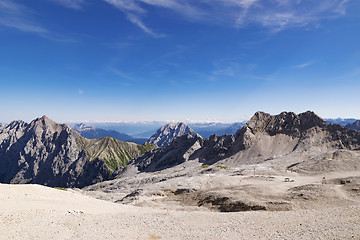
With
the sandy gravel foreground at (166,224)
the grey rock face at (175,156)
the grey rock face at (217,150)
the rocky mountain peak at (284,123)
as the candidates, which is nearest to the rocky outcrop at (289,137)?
the rocky mountain peak at (284,123)

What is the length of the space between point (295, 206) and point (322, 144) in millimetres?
105256

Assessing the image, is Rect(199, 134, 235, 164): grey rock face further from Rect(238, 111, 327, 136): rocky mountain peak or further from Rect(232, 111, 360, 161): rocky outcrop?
Rect(238, 111, 327, 136): rocky mountain peak

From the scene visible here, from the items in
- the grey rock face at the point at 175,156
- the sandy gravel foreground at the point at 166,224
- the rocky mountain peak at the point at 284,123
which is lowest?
the grey rock face at the point at 175,156

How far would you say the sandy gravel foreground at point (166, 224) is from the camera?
2131 centimetres

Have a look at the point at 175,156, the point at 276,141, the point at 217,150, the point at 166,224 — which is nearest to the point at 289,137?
the point at 276,141

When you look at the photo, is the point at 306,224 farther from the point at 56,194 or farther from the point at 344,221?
the point at 56,194

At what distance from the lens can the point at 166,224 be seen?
84.6 feet

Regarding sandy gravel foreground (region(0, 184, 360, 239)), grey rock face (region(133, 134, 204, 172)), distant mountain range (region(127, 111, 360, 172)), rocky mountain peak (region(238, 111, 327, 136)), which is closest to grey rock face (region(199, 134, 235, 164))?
distant mountain range (region(127, 111, 360, 172))

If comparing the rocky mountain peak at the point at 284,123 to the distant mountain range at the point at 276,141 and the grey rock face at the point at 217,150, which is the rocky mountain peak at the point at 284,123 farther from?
the grey rock face at the point at 217,150

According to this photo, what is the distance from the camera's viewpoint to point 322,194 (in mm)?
38312

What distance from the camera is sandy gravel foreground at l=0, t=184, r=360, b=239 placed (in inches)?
839

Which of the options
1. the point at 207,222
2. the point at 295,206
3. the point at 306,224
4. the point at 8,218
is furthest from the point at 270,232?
the point at 8,218

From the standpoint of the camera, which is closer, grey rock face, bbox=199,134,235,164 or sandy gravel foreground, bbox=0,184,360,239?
sandy gravel foreground, bbox=0,184,360,239

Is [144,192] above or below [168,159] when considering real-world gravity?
above
